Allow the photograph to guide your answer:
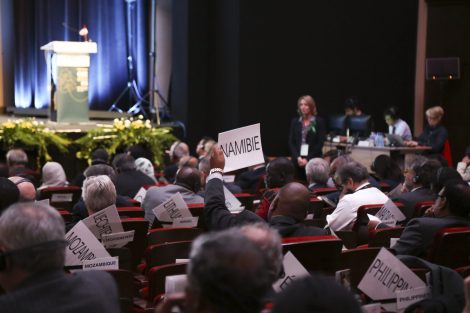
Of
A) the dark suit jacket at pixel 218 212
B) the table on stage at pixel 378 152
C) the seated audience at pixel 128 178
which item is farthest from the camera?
the table on stage at pixel 378 152

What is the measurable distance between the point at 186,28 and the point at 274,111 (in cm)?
205

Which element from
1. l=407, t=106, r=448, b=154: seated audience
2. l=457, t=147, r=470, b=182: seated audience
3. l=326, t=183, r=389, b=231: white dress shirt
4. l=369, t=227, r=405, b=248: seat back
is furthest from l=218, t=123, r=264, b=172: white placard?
l=407, t=106, r=448, b=154: seated audience

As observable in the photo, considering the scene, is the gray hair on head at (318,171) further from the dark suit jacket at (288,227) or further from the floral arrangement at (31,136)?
Answer: the floral arrangement at (31,136)

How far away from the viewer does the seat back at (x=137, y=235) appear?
218 inches

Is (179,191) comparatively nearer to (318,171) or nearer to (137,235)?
(137,235)

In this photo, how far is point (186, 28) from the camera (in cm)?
1430

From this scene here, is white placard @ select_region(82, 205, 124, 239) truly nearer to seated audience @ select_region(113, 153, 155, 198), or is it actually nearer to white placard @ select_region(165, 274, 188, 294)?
white placard @ select_region(165, 274, 188, 294)

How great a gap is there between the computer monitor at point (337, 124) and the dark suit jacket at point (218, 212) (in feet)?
30.3

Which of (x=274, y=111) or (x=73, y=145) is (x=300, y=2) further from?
(x=73, y=145)

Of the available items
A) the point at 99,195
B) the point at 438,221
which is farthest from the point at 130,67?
the point at 438,221

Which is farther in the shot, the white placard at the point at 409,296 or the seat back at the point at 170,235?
the seat back at the point at 170,235

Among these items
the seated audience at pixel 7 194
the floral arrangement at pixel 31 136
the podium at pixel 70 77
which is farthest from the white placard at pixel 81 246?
the podium at pixel 70 77

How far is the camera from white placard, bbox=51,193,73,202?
757cm

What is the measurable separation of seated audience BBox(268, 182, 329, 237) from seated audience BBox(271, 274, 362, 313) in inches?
91.3
